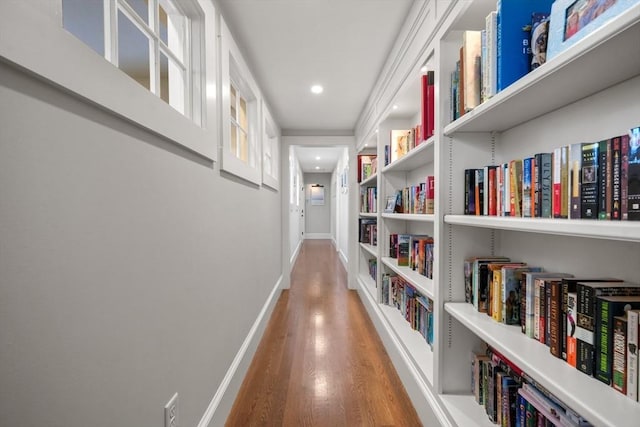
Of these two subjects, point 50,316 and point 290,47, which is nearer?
point 50,316

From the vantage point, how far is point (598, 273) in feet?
3.19

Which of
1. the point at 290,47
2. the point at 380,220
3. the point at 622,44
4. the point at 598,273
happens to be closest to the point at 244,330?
the point at 380,220

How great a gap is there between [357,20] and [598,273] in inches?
70.2

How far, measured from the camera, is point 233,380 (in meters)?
1.73

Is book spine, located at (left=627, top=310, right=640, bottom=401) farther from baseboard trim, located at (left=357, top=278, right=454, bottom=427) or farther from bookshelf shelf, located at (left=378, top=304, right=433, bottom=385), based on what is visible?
bookshelf shelf, located at (left=378, top=304, right=433, bottom=385)

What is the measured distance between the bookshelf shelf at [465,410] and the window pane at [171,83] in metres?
1.84

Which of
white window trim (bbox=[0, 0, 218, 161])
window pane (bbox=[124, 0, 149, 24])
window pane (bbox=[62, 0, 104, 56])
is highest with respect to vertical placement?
window pane (bbox=[124, 0, 149, 24])

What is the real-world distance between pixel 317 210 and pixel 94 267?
33.8ft

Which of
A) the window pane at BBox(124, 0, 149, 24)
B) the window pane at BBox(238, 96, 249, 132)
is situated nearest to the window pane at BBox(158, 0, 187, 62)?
the window pane at BBox(124, 0, 149, 24)

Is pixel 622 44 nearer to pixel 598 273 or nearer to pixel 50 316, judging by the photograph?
pixel 598 273

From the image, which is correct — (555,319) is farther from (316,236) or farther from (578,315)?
(316,236)

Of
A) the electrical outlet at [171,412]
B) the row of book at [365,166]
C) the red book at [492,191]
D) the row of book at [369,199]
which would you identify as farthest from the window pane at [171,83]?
the row of book at [365,166]

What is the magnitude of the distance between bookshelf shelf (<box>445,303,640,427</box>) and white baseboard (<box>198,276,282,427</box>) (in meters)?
1.25

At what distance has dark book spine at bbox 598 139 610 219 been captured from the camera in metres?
0.75
